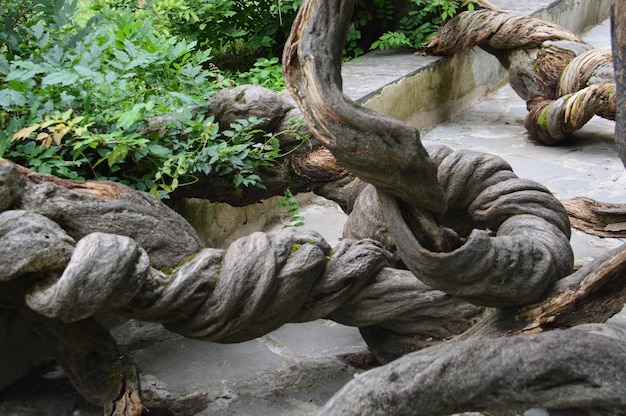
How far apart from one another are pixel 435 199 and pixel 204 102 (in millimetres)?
1308

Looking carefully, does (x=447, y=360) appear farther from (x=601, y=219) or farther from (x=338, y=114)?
(x=601, y=219)

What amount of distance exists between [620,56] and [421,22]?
14.5 feet

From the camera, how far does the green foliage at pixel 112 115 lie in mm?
2742

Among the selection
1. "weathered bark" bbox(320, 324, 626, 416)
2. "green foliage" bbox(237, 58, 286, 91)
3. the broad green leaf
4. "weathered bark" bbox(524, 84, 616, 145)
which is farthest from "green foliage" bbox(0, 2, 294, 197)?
"weathered bark" bbox(524, 84, 616, 145)

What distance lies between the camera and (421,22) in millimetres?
6203

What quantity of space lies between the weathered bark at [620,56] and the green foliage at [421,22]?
12.9ft

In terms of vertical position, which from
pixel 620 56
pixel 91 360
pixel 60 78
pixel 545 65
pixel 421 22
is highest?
pixel 620 56

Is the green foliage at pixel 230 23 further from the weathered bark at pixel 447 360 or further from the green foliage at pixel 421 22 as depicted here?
the weathered bark at pixel 447 360

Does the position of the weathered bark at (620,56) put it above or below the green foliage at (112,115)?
above

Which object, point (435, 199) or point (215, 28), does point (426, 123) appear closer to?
point (215, 28)

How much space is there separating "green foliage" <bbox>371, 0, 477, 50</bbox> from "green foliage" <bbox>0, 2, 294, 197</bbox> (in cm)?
281

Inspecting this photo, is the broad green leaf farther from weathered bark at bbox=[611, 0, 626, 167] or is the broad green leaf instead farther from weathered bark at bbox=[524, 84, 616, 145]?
weathered bark at bbox=[524, 84, 616, 145]

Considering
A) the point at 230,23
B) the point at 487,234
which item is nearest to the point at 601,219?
the point at 487,234

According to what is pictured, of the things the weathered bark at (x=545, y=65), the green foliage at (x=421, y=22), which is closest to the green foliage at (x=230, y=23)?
the green foliage at (x=421, y=22)
